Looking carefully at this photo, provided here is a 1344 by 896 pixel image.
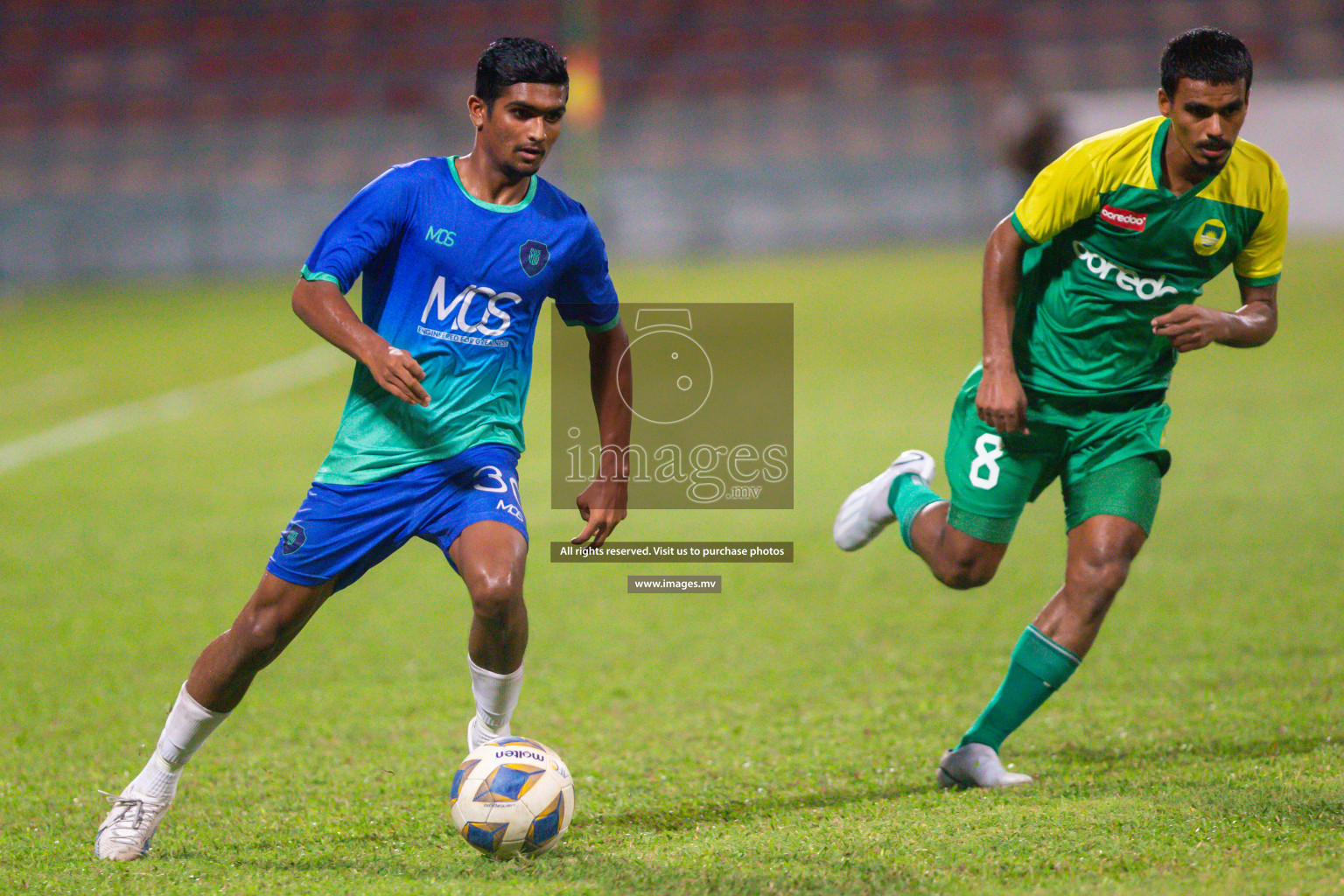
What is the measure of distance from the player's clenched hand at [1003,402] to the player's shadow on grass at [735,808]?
1121 millimetres

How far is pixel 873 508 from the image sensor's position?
4.88 metres

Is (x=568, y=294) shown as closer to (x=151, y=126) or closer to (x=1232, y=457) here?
(x=1232, y=457)

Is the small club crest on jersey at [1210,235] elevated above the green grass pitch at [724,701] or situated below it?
above

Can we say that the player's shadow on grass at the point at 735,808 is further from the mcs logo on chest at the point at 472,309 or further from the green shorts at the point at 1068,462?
the mcs logo on chest at the point at 472,309

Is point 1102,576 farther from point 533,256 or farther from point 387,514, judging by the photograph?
point 387,514

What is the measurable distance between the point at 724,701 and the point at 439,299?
220cm

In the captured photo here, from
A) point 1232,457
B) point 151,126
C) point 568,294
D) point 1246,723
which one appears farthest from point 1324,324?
point 151,126

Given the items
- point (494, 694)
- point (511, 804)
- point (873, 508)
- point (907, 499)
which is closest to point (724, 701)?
point (873, 508)

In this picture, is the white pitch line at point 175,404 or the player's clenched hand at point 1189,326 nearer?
the player's clenched hand at point 1189,326

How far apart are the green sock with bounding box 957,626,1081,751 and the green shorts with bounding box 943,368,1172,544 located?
339 mm

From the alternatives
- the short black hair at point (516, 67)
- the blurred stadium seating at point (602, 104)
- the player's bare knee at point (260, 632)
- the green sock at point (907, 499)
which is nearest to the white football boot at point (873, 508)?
the green sock at point (907, 499)

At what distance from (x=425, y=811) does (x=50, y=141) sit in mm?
29522

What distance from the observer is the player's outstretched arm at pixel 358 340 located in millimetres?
3342

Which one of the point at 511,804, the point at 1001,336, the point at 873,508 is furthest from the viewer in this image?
the point at 873,508
